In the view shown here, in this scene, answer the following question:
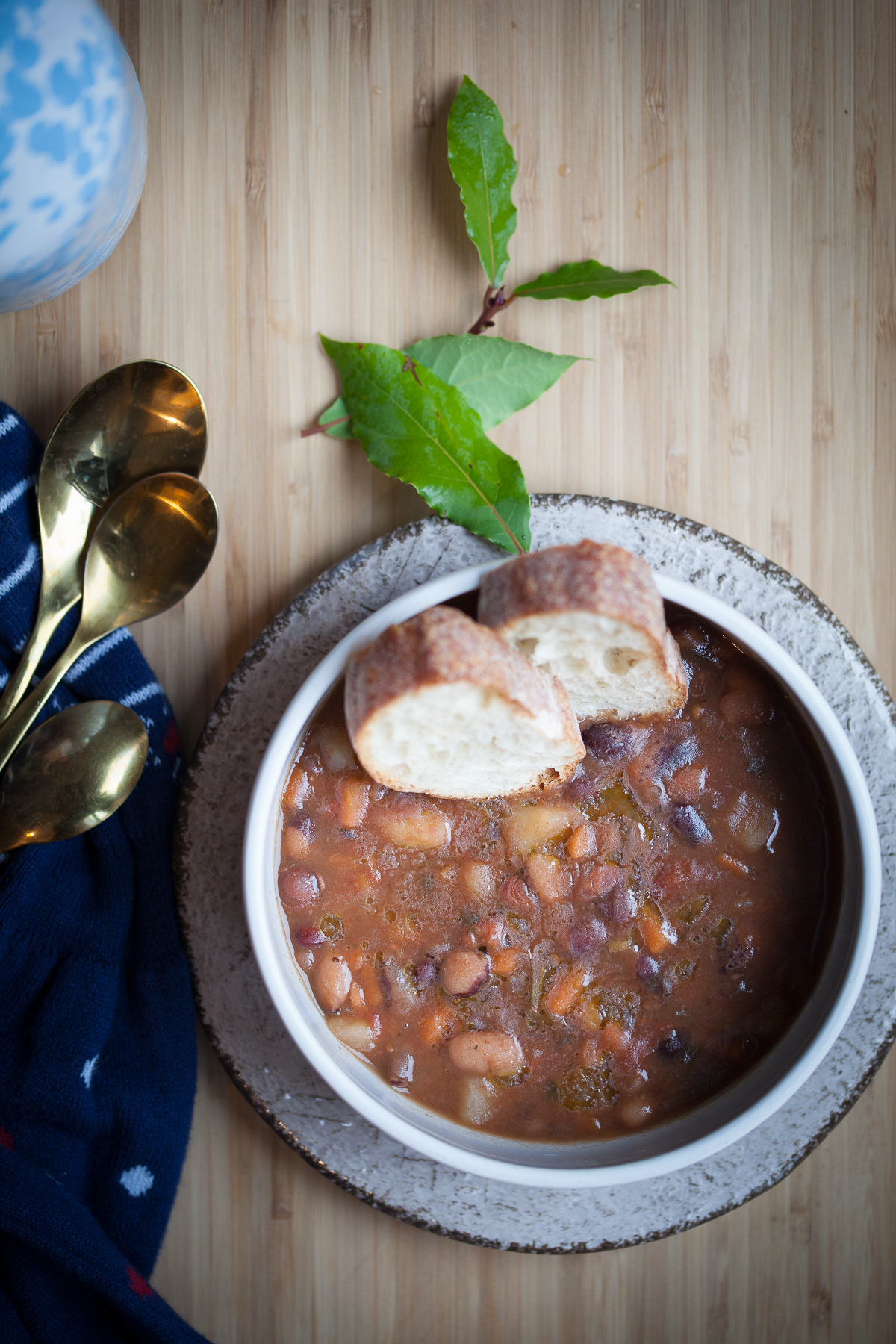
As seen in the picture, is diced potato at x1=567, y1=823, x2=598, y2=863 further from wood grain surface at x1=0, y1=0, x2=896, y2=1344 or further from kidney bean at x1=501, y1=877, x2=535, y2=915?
wood grain surface at x1=0, y1=0, x2=896, y2=1344

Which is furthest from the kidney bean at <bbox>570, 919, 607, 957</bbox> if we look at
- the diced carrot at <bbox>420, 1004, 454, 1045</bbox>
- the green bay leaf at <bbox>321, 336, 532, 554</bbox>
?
the green bay leaf at <bbox>321, 336, 532, 554</bbox>

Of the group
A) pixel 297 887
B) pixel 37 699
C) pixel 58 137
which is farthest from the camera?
pixel 37 699

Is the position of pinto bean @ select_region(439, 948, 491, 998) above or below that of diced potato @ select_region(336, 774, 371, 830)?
below

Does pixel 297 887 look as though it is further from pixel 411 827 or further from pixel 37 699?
pixel 37 699

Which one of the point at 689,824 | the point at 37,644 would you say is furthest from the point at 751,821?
the point at 37,644

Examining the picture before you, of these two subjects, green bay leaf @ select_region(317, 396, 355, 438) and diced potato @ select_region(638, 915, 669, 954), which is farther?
green bay leaf @ select_region(317, 396, 355, 438)

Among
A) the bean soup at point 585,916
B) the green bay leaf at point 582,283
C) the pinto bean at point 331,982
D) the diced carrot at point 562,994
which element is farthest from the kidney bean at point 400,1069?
the green bay leaf at point 582,283
